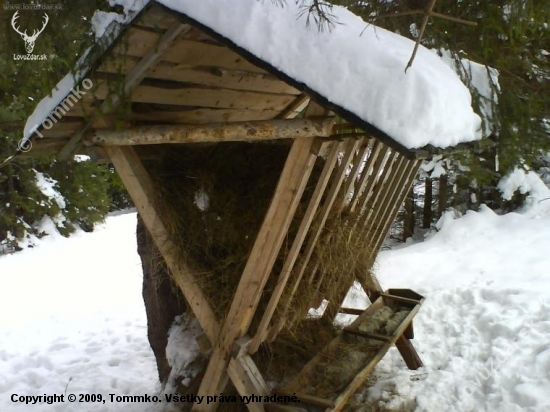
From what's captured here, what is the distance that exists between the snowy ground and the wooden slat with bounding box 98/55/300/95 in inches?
98.5

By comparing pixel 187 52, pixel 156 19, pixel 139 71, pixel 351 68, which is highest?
pixel 351 68

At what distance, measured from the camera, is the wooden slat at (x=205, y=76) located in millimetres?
2506

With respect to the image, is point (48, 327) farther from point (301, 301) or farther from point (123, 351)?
point (301, 301)

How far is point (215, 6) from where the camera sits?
2182mm

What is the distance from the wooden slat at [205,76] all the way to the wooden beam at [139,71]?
53 millimetres

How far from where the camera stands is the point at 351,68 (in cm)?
206

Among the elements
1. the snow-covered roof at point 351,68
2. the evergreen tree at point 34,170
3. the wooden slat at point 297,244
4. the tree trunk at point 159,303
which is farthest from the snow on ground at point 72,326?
the snow-covered roof at point 351,68

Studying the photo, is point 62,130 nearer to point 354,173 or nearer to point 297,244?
point 297,244

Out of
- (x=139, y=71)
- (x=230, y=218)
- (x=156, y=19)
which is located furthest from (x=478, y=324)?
(x=156, y=19)

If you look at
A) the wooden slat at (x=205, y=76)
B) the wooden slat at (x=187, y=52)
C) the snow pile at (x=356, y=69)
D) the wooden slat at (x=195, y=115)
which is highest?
the snow pile at (x=356, y=69)

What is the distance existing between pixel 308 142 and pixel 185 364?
214 cm

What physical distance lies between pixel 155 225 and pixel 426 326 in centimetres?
314

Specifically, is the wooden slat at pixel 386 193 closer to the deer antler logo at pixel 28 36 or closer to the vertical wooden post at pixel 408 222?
the deer antler logo at pixel 28 36

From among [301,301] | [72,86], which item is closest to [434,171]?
[301,301]
